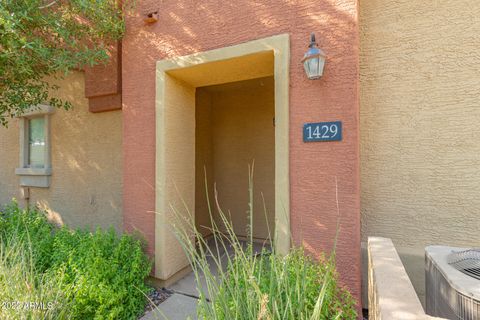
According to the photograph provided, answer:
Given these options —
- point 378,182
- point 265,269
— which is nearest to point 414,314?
point 265,269

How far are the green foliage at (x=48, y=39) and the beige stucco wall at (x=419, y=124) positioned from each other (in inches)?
154

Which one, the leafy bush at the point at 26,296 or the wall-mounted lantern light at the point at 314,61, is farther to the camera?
the wall-mounted lantern light at the point at 314,61

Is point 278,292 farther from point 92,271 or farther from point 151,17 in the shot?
point 151,17

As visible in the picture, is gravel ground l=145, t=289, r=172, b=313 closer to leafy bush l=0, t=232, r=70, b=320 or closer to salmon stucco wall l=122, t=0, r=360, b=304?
leafy bush l=0, t=232, r=70, b=320

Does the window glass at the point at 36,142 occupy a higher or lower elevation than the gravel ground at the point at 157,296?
higher

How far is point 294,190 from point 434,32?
2.58 m

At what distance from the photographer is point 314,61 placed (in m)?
2.76

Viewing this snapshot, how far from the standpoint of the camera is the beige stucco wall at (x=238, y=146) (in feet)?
18.5

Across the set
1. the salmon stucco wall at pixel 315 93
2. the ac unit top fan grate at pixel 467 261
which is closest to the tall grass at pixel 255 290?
the salmon stucco wall at pixel 315 93

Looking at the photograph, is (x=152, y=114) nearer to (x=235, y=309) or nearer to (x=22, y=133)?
(x=235, y=309)

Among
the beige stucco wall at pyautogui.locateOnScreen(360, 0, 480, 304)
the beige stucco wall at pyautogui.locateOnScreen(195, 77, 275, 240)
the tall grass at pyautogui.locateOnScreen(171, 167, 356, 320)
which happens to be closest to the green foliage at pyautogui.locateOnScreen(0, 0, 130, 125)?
the beige stucco wall at pyautogui.locateOnScreen(195, 77, 275, 240)

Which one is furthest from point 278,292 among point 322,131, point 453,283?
point 322,131

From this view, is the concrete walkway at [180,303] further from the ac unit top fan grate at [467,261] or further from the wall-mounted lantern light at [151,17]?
the wall-mounted lantern light at [151,17]

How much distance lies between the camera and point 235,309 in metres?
1.83
